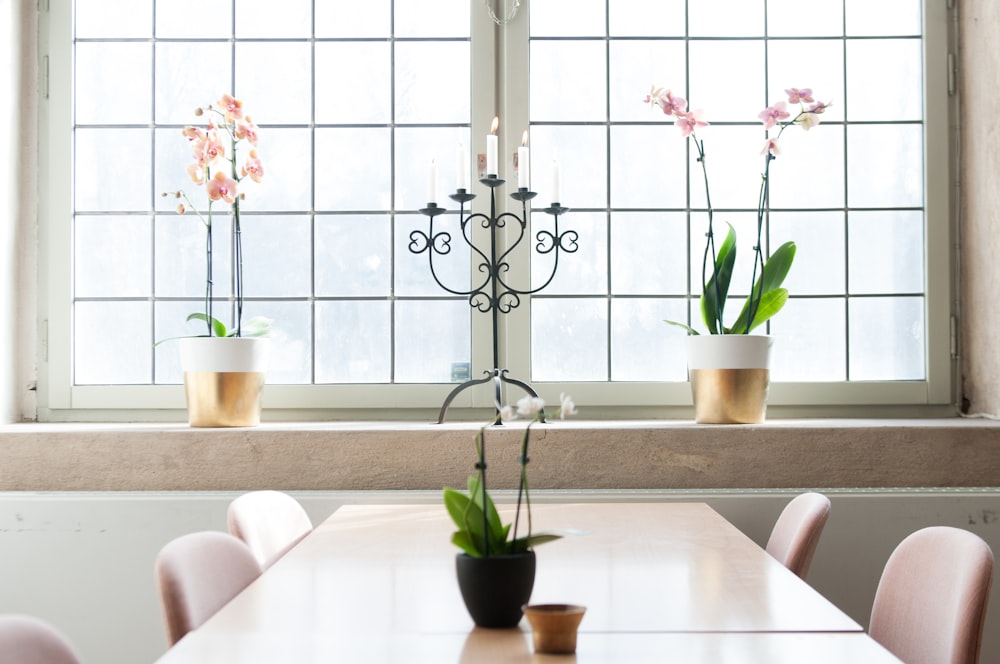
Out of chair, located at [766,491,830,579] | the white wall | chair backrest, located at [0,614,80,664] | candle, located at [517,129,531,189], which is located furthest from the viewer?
candle, located at [517,129,531,189]

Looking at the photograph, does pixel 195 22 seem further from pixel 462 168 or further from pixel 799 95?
pixel 799 95

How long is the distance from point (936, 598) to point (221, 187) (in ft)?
7.20

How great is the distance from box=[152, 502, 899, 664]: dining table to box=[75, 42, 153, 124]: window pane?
1.83 m

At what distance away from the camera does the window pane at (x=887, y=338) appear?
10.6 feet

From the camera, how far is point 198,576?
5.70 feet

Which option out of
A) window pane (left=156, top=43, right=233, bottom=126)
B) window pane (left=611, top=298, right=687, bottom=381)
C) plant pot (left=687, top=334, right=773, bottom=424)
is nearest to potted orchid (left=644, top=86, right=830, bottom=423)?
plant pot (left=687, top=334, right=773, bottom=424)

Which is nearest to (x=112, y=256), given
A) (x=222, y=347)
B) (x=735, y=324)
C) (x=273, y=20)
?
(x=222, y=347)

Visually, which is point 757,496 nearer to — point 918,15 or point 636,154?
point 636,154

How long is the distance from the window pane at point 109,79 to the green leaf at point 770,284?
2137 mm

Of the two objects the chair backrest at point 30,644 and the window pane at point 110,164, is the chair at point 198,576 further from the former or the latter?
the window pane at point 110,164

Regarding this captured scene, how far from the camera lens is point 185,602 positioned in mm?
1640

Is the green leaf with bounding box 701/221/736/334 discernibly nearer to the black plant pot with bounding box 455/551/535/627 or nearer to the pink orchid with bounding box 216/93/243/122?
the pink orchid with bounding box 216/93/243/122

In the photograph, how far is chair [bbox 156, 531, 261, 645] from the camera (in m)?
1.63

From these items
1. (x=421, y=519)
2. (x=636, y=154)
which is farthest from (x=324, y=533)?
(x=636, y=154)
